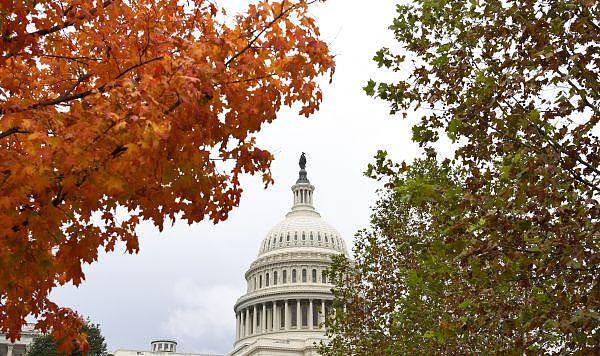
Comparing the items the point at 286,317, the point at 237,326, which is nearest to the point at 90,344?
the point at 286,317

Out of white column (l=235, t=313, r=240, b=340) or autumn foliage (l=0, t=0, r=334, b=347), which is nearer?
autumn foliage (l=0, t=0, r=334, b=347)

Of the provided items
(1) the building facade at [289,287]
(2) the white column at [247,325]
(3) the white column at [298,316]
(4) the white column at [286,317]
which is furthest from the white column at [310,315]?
(2) the white column at [247,325]

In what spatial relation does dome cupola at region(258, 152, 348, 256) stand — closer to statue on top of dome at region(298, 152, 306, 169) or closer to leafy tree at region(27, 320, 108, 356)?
statue on top of dome at region(298, 152, 306, 169)

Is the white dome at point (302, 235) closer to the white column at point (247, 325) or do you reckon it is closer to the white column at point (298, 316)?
the white column at point (298, 316)

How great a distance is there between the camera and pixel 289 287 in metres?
117

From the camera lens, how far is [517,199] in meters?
9.89

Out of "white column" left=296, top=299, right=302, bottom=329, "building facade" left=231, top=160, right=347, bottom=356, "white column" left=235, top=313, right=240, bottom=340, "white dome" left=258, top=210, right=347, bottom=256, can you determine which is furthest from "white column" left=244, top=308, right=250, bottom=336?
"white dome" left=258, top=210, right=347, bottom=256

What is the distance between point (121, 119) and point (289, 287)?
111866 millimetres

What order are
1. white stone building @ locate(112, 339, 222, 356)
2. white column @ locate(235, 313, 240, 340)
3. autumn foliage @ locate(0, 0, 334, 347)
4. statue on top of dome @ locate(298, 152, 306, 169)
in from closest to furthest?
1. autumn foliage @ locate(0, 0, 334, 347)
2. white stone building @ locate(112, 339, 222, 356)
3. white column @ locate(235, 313, 240, 340)
4. statue on top of dome @ locate(298, 152, 306, 169)

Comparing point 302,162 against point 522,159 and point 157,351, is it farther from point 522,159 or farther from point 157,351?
point 522,159

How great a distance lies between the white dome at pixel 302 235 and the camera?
126 metres

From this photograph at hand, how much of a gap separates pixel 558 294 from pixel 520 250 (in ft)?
4.77

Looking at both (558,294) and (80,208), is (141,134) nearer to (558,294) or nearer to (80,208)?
(80,208)

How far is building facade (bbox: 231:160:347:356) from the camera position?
114 metres
